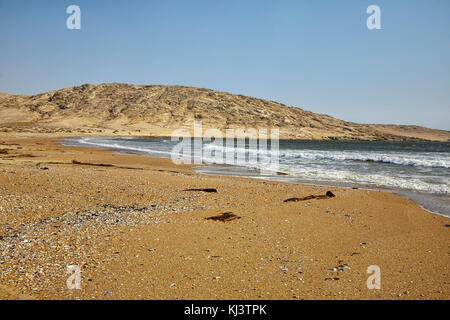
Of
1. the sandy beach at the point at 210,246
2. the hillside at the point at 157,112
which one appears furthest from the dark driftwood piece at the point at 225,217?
the hillside at the point at 157,112

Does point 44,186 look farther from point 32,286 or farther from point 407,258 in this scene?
point 407,258

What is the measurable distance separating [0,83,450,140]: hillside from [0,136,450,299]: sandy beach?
79883mm

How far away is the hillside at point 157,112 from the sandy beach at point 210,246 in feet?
262

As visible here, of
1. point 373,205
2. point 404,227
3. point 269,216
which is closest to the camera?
point 404,227

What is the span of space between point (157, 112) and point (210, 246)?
342ft

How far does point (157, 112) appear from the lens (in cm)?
10475

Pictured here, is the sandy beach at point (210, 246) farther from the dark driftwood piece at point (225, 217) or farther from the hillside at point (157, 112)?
the hillside at point (157, 112)

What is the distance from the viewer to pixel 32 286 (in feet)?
12.6

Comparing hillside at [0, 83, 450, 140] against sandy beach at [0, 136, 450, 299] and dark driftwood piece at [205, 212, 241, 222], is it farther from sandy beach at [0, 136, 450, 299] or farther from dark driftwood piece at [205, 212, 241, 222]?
dark driftwood piece at [205, 212, 241, 222]

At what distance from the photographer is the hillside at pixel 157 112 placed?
306 ft

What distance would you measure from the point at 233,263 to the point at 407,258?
3.30 metres

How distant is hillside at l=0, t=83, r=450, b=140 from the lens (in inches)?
3676
